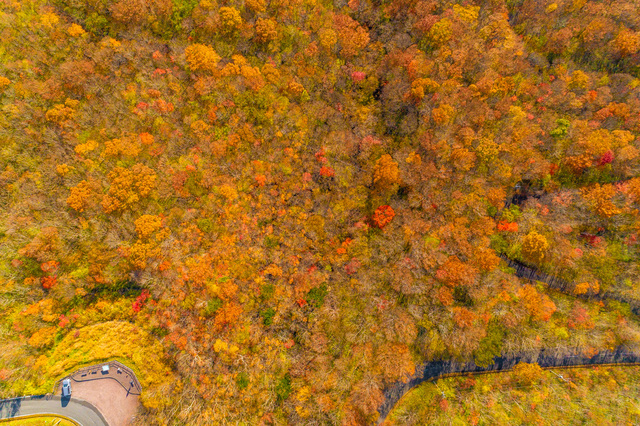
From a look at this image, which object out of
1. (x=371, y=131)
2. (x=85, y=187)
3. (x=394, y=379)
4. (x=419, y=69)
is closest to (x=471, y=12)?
(x=419, y=69)

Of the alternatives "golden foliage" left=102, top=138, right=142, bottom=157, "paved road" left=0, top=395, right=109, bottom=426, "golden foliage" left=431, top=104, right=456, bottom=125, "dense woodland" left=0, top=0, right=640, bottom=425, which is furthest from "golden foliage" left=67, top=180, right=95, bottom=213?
"golden foliage" left=431, top=104, right=456, bottom=125

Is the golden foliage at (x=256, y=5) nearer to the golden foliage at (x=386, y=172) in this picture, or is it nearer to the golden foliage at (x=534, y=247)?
the golden foliage at (x=386, y=172)

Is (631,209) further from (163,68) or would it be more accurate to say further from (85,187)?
(85,187)

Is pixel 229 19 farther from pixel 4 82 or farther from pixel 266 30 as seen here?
pixel 4 82

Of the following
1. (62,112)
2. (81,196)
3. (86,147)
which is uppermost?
(62,112)

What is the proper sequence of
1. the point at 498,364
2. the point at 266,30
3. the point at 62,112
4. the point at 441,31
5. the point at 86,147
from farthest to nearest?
the point at 441,31
the point at 266,30
the point at 498,364
the point at 86,147
the point at 62,112

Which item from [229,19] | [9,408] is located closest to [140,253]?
[9,408]
